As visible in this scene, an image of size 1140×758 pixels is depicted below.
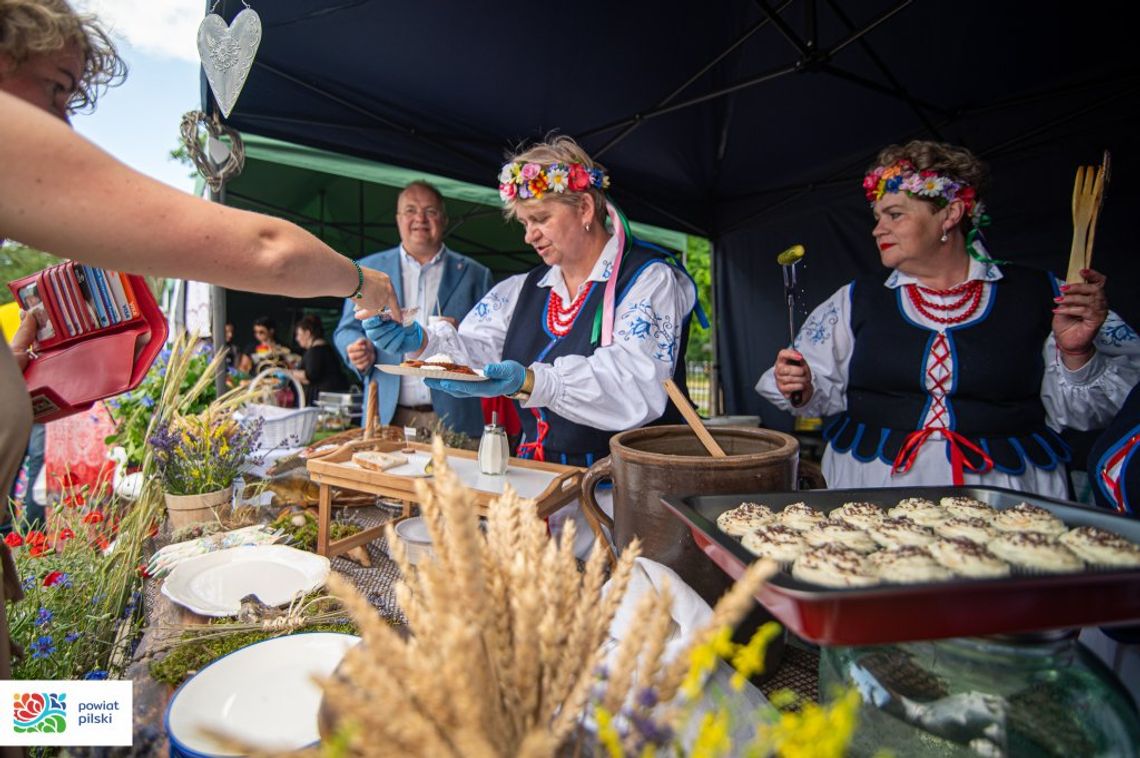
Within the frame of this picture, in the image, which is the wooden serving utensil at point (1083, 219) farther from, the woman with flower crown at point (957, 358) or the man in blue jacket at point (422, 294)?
the man in blue jacket at point (422, 294)

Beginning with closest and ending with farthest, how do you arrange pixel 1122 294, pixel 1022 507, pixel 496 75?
pixel 1022 507
pixel 1122 294
pixel 496 75

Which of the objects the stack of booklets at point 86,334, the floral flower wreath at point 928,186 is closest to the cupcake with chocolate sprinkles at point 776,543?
the stack of booklets at point 86,334

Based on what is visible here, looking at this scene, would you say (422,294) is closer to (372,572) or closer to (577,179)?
(577,179)

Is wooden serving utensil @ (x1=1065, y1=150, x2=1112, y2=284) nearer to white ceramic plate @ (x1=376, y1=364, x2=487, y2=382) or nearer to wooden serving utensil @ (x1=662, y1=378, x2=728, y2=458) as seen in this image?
wooden serving utensil @ (x1=662, y1=378, x2=728, y2=458)

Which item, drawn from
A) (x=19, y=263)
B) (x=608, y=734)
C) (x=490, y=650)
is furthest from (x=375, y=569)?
(x=19, y=263)

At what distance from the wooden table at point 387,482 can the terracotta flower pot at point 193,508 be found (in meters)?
0.51

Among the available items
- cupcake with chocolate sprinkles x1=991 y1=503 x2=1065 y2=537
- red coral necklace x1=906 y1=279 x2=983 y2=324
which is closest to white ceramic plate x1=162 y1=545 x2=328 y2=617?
cupcake with chocolate sprinkles x1=991 y1=503 x2=1065 y2=537

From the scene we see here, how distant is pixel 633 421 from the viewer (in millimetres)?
1891

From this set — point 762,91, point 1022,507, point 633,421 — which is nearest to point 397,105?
point 762,91

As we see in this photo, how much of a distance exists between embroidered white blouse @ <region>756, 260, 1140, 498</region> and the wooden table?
118 cm

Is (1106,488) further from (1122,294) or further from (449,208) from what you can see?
(449,208)

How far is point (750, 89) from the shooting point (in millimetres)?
4547

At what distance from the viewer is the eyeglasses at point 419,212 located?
3.63 m

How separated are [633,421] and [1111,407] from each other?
167 cm
